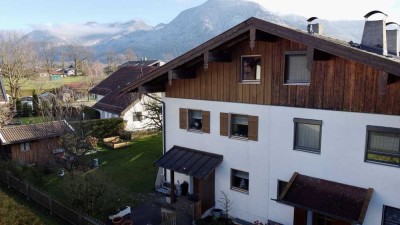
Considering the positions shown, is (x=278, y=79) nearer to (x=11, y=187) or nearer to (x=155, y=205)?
(x=155, y=205)

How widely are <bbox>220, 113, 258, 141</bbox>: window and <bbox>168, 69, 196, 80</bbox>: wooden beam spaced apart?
2517 millimetres

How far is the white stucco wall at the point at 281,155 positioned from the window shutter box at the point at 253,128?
18 cm

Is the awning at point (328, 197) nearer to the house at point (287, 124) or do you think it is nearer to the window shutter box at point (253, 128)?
the house at point (287, 124)

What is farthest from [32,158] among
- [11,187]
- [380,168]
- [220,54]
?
[380,168]

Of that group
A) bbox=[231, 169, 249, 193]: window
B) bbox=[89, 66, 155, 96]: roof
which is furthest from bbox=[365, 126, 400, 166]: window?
bbox=[89, 66, 155, 96]: roof

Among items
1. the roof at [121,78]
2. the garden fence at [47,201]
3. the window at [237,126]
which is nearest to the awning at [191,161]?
the window at [237,126]

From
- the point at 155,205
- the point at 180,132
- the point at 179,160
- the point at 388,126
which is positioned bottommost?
the point at 155,205

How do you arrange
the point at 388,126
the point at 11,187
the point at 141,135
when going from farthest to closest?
the point at 141,135, the point at 11,187, the point at 388,126

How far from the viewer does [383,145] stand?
1105 cm

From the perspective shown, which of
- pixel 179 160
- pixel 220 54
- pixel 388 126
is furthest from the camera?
pixel 179 160

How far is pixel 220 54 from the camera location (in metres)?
13.9

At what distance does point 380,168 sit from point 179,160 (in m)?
8.82

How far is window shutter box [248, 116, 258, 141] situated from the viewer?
546 inches

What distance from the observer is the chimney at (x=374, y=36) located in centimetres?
1417
